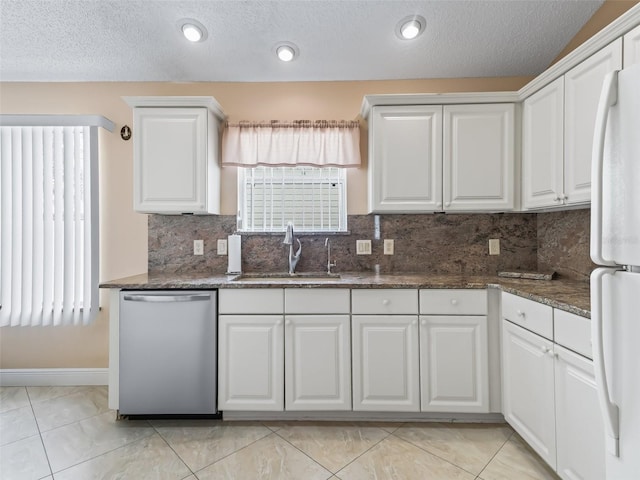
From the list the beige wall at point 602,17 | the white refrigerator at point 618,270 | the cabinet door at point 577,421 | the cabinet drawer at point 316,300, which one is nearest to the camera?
the white refrigerator at point 618,270

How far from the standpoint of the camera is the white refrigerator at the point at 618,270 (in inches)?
30.5

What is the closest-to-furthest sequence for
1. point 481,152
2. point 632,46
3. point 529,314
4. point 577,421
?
1. point 577,421
2. point 632,46
3. point 529,314
4. point 481,152

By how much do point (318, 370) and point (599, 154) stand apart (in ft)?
5.62

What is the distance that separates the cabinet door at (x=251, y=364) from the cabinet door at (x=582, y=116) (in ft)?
6.36

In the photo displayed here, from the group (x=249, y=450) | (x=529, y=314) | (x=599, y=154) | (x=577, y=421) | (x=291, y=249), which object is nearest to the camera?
(x=599, y=154)

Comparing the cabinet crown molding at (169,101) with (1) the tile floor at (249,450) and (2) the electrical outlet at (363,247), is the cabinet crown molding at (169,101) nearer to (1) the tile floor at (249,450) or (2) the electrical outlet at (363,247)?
(2) the electrical outlet at (363,247)

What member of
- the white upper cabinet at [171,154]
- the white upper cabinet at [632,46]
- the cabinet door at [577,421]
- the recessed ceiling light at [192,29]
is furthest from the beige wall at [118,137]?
the cabinet door at [577,421]

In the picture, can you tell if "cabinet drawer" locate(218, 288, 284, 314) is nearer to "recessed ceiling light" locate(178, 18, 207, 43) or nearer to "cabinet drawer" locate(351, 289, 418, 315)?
"cabinet drawer" locate(351, 289, 418, 315)

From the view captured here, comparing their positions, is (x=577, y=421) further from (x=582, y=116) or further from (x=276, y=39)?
(x=276, y=39)

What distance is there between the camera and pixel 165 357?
73.9 inches

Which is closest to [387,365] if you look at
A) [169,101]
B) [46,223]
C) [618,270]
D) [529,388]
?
[529,388]

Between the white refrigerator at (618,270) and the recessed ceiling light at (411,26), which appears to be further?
the recessed ceiling light at (411,26)

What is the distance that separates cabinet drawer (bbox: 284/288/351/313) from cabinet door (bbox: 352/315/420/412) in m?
0.21

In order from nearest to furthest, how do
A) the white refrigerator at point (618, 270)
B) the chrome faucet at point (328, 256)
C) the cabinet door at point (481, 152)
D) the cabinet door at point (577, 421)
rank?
the white refrigerator at point (618, 270) → the cabinet door at point (577, 421) → the cabinet door at point (481, 152) → the chrome faucet at point (328, 256)
